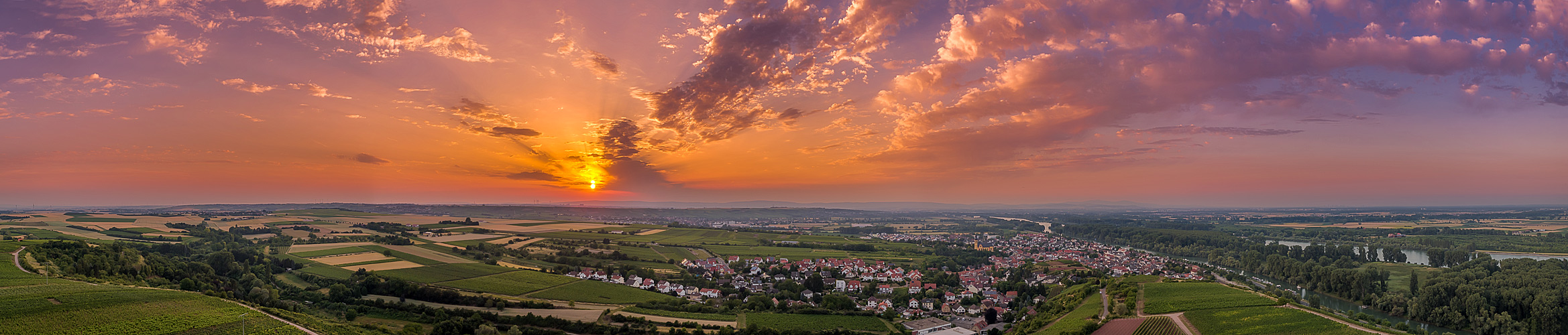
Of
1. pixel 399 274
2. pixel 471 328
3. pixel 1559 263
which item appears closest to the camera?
pixel 471 328

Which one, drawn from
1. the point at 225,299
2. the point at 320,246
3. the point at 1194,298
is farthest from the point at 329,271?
the point at 1194,298

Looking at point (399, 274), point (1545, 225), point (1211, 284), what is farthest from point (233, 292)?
point (1545, 225)

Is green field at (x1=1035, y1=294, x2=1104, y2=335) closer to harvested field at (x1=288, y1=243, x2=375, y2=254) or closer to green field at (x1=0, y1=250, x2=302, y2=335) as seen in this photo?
green field at (x1=0, y1=250, x2=302, y2=335)

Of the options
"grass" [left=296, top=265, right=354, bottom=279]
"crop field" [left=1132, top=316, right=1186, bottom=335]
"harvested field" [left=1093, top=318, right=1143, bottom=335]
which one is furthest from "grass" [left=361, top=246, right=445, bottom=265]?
"crop field" [left=1132, top=316, right=1186, bottom=335]

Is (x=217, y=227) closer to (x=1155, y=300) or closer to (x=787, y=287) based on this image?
(x=787, y=287)

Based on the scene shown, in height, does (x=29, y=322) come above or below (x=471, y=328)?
above

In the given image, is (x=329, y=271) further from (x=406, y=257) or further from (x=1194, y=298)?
(x=1194, y=298)
